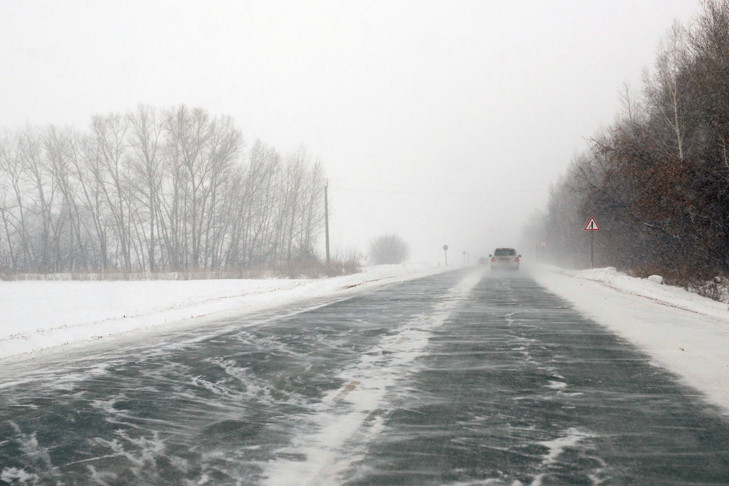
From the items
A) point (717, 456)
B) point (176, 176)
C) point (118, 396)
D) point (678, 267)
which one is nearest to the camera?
point (717, 456)

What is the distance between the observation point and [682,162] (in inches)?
805

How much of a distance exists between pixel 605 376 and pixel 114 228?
6430 cm

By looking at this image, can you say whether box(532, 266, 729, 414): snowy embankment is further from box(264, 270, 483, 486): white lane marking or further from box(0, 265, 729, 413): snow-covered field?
box(264, 270, 483, 486): white lane marking

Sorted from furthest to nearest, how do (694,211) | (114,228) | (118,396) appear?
(114,228), (694,211), (118,396)

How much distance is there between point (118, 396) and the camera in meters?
6.50

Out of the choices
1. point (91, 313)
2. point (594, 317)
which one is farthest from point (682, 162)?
point (91, 313)

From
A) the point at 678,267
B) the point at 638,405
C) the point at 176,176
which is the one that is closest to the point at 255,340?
the point at 638,405

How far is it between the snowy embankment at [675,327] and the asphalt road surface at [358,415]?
1.14ft

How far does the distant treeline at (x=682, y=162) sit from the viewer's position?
20.0 meters

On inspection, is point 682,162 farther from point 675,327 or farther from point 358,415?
point 358,415

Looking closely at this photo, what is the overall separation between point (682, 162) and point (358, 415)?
18.3 meters

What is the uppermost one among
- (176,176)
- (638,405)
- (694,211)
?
(176,176)

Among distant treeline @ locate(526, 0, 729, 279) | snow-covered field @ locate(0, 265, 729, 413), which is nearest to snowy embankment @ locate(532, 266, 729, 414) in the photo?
snow-covered field @ locate(0, 265, 729, 413)

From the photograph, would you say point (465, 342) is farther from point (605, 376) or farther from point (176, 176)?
point (176, 176)
